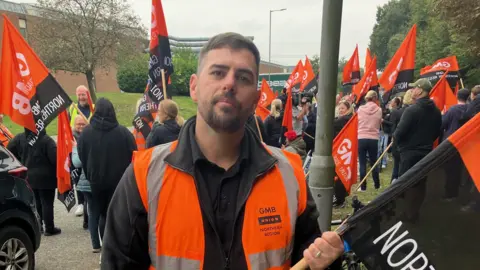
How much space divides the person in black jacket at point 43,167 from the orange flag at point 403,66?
7078mm

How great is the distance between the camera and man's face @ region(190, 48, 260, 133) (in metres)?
1.69

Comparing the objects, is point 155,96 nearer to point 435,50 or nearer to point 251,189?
point 251,189

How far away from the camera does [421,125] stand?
673cm

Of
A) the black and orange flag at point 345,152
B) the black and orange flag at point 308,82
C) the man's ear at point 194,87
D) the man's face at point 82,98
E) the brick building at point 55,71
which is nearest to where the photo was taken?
the man's ear at point 194,87

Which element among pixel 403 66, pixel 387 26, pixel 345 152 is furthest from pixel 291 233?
pixel 387 26

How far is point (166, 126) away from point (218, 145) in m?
4.00

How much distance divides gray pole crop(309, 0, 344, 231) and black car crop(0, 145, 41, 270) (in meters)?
3.21

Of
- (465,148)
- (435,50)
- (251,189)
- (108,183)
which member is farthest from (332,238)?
(435,50)

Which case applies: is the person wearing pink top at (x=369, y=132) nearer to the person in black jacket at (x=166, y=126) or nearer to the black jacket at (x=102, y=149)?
the person in black jacket at (x=166, y=126)

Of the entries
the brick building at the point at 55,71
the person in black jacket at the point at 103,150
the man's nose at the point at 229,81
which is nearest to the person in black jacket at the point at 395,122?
the person in black jacket at the point at 103,150

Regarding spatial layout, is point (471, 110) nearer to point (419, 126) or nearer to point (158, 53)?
point (419, 126)

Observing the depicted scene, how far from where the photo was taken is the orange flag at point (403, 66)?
891 cm

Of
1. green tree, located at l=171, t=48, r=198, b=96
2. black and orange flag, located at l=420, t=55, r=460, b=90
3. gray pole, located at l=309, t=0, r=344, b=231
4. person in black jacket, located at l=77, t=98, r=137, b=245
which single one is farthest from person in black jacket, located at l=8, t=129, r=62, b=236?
green tree, located at l=171, t=48, r=198, b=96

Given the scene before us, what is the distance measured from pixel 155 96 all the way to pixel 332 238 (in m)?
5.75
